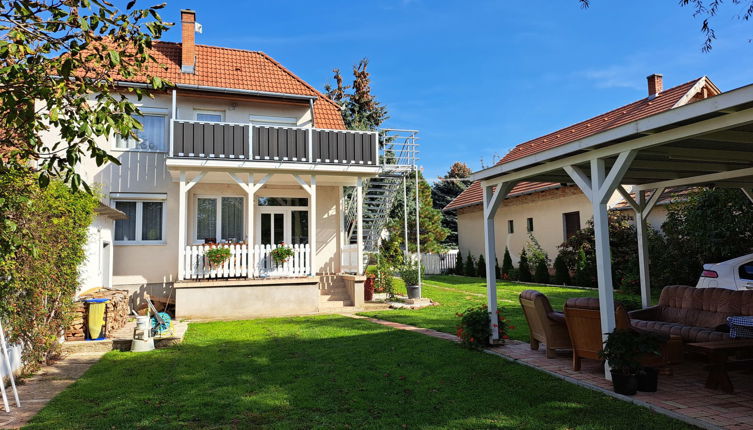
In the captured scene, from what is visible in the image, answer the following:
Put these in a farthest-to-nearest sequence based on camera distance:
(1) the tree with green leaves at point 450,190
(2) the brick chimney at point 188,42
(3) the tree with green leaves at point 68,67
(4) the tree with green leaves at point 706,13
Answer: (1) the tree with green leaves at point 450,190 → (2) the brick chimney at point 188,42 → (4) the tree with green leaves at point 706,13 → (3) the tree with green leaves at point 68,67

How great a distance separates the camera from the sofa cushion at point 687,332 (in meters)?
6.04

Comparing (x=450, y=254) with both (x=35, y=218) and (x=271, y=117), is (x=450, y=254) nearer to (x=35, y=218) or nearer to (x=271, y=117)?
(x=271, y=117)

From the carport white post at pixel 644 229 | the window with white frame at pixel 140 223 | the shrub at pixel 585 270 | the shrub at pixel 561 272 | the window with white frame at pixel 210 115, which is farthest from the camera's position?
the shrub at pixel 561 272

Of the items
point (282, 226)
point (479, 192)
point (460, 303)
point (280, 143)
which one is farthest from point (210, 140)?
point (479, 192)

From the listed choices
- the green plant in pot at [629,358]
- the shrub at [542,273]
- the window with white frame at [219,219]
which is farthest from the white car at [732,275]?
the window with white frame at [219,219]

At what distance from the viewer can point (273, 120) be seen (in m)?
15.8

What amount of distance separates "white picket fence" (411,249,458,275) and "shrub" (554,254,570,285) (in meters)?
8.21

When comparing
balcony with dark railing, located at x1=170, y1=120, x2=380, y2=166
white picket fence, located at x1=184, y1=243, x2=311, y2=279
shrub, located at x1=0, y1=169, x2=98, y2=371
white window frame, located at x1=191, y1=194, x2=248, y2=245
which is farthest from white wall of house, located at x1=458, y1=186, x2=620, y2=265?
shrub, located at x1=0, y1=169, x2=98, y2=371

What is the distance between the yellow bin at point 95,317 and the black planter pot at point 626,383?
8649mm

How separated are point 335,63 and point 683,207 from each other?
24025mm

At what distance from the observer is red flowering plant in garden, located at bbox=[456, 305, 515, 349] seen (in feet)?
24.8

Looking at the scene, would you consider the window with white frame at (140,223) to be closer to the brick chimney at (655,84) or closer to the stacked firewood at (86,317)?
the stacked firewood at (86,317)

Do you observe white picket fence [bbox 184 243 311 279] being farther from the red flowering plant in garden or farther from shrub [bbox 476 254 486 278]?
shrub [bbox 476 254 486 278]

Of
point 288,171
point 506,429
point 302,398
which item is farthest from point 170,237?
point 506,429
